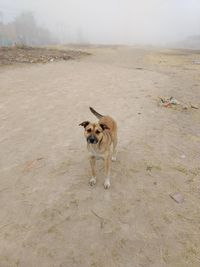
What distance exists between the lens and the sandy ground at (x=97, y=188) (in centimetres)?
379

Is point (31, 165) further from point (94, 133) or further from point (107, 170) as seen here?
point (94, 133)

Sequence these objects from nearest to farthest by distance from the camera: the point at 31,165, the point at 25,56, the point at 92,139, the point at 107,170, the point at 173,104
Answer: the point at 92,139
the point at 107,170
the point at 31,165
the point at 173,104
the point at 25,56

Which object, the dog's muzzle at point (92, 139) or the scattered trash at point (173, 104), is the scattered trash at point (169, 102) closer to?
the scattered trash at point (173, 104)

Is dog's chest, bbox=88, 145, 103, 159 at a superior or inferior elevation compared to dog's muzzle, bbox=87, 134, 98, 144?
inferior

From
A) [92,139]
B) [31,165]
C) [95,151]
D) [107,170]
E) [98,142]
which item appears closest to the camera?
[92,139]

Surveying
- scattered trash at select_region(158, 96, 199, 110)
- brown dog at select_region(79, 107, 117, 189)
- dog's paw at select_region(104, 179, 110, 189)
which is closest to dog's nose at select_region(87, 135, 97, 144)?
brown dog at select_region(79, 107, 117, 189)

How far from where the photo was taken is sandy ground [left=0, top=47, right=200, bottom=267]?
3.79 meters

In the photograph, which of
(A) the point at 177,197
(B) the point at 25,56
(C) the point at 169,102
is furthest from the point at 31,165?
(B) the point at 25,56

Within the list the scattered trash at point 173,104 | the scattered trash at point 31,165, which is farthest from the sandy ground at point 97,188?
the scattered trash at point 173,104

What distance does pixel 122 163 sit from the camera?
Answer: 5.81m

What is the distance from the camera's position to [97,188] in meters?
5.00

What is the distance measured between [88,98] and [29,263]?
7.46m

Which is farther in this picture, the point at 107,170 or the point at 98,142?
the point at 107,170

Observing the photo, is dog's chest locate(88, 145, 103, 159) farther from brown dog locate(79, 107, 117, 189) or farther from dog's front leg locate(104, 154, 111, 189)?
dog's front leg locate(104, 154, 111, 189)
